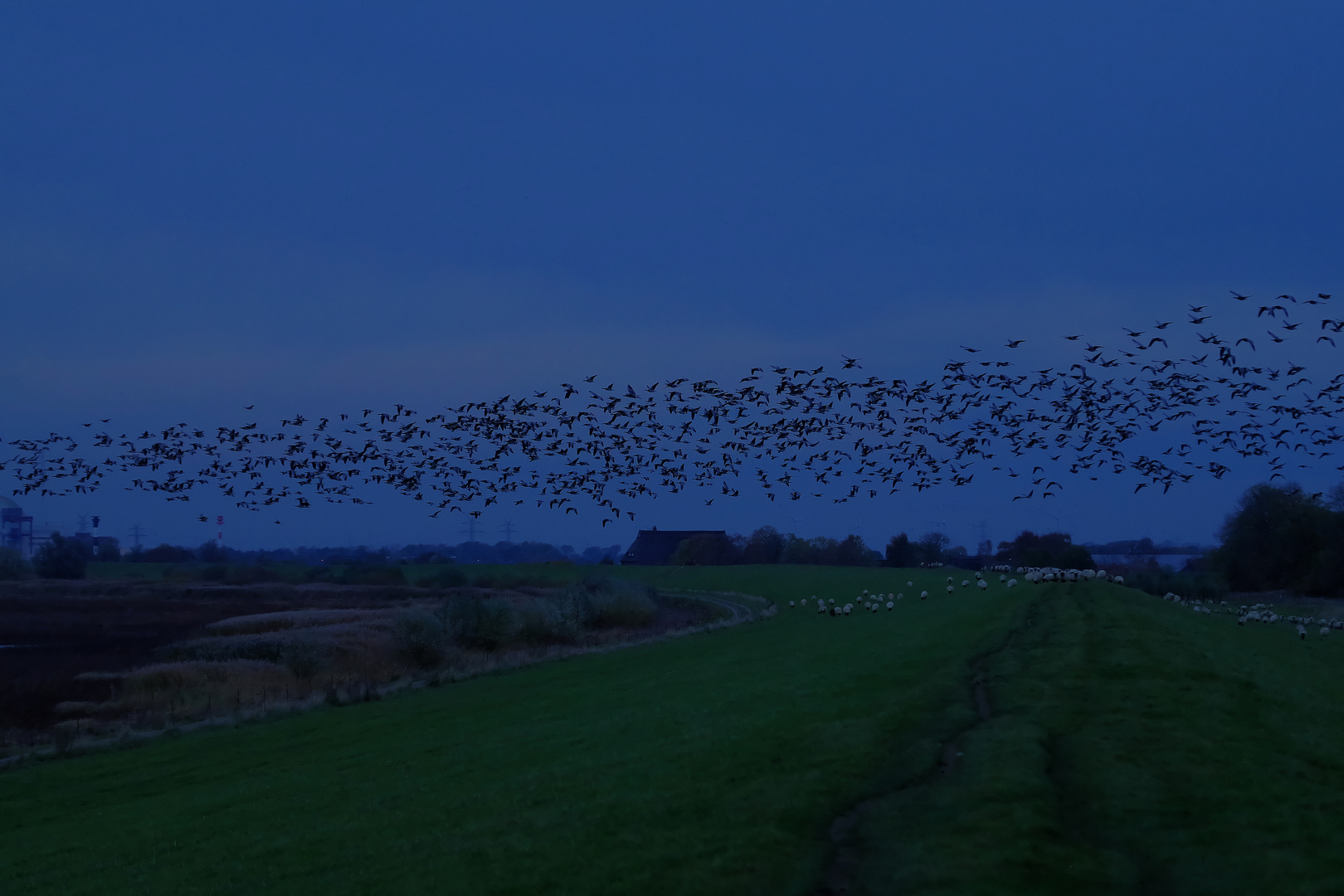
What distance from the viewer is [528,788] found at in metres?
19.8

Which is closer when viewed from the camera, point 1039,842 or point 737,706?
point 1039,842

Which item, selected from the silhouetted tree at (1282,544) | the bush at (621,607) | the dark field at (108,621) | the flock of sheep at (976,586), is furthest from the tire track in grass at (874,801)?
the silhouetted tree at (1282,544)

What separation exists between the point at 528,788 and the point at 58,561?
121 m

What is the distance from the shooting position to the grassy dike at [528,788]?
1495 centimetres

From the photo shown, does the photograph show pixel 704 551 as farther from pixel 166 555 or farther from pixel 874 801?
pixel 874 801

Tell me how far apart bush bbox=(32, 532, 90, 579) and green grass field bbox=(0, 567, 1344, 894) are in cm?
9984

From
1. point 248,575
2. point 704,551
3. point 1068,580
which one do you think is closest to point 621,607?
point 1068,580

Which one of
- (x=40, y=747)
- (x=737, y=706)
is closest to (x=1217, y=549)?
(x=737, y=706)

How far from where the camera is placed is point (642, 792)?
17.8 meters

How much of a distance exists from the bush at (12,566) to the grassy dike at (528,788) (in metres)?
95.8

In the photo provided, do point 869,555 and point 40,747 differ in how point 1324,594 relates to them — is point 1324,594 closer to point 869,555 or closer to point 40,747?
point 869,555

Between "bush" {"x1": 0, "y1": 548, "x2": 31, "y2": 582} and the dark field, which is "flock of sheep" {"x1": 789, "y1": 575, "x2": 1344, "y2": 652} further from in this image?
"bush" {"x1": 0, "y1": 548, "x2": 31, "y2": 582}

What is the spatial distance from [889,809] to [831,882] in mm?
2690

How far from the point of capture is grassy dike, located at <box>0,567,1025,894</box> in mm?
14953
